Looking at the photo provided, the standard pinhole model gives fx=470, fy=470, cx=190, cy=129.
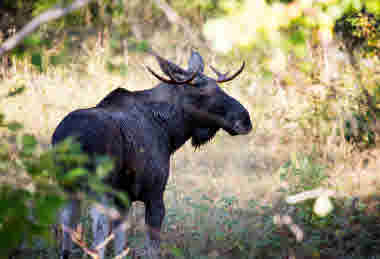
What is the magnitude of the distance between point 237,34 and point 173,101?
3.02 metres

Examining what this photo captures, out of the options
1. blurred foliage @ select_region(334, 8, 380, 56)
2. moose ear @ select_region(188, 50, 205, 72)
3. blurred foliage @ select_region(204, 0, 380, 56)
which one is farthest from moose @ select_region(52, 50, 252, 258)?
blurred foliage @ select_region(334, 8, 380, 56)

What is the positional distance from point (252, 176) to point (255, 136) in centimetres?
157

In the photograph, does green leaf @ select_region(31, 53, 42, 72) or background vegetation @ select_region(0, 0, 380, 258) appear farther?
green leaf @ select_region(31, 53, 42, 72)

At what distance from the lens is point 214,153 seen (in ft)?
28.8

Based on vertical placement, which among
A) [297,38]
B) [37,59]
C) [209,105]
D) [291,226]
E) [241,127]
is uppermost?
[297,38]

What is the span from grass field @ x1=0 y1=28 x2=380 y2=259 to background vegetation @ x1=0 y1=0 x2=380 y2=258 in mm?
22

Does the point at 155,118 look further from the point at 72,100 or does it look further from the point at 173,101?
the point at 72,100

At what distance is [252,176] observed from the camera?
7820 mm

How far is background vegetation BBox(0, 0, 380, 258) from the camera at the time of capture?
247 centimetres

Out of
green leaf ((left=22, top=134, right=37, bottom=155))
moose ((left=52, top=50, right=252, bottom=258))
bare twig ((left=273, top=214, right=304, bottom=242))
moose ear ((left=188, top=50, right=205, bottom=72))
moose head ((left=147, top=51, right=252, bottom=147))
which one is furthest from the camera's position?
moose ear ((left=188, top=50, right=205, bottom=72))

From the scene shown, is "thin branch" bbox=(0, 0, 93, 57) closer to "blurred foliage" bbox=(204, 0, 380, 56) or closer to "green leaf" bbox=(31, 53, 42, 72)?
"green leaf" bbox=(31, 53, 42, 72)

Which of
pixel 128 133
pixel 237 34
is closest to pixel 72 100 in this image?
pixel 128 133

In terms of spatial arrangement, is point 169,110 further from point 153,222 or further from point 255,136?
point 255,136

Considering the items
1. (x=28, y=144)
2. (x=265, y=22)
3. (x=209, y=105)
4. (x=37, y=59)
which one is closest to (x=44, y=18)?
(x=37, y=59)
